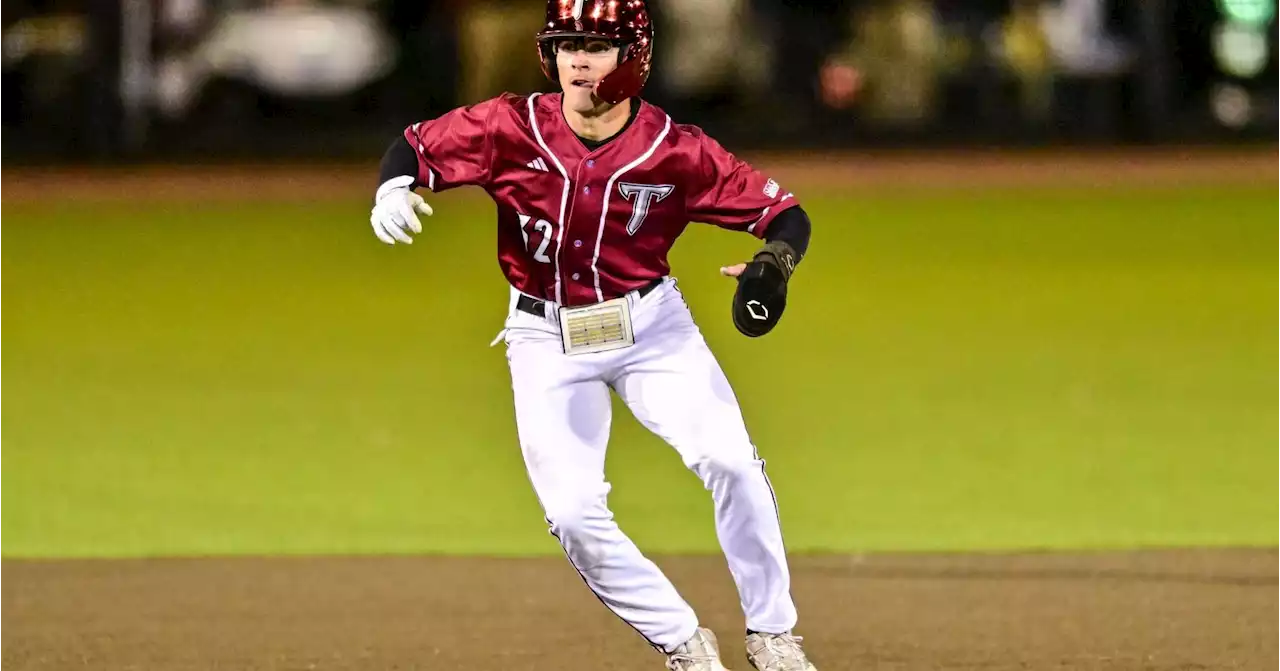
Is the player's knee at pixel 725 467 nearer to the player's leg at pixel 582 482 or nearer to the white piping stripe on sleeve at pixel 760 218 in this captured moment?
the player's leg at pixel 582 482

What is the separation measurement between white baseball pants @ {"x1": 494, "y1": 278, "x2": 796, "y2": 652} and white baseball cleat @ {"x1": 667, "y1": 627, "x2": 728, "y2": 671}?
0.03m

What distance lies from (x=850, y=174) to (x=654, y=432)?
1511 centimetres

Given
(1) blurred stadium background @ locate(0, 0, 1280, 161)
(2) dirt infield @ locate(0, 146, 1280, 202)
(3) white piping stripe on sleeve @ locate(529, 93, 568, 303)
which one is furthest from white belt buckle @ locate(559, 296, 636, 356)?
(1) blurred stadium background @ locate(0, 0, 1280, 161)

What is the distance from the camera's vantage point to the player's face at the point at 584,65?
5211mm

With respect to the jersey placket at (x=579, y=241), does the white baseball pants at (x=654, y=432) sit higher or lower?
lower

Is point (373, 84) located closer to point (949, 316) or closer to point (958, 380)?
point (949, 316)

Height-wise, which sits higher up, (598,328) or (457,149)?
(457,149)

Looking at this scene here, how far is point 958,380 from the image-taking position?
1043cm

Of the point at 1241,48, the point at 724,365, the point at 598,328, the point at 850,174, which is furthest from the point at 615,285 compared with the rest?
the point at 1241,48

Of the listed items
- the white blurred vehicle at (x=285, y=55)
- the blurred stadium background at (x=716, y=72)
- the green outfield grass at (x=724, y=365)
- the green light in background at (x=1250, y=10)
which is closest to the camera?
the green outfield grass at (x=724, y=365)

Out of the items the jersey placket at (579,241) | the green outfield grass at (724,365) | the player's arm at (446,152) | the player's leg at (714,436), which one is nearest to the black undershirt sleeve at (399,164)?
the player's arm at (446,152)

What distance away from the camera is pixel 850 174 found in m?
20.1

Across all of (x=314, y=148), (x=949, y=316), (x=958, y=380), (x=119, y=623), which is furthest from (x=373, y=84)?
(x=119, y=623)

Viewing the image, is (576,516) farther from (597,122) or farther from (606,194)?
(597,122)
